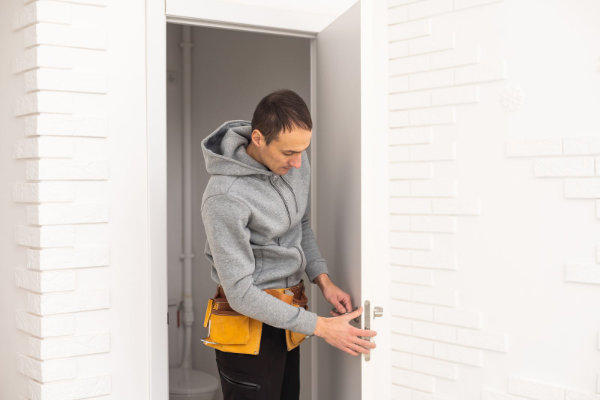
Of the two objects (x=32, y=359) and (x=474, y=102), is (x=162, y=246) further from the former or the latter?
(x=474, y=102)

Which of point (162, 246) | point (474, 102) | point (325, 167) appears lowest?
point (162, 246)

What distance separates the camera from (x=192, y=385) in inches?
120

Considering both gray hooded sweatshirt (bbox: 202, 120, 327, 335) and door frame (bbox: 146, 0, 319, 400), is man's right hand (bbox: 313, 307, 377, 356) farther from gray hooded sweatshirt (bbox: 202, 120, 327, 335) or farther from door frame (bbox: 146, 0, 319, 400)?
door frame (bbox: 146, 0, 319, 400)

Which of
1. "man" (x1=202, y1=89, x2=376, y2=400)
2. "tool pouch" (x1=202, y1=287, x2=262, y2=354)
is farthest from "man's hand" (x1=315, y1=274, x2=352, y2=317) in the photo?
"tool pouch" (x1=202, y1=287, x2=262, y2=354)

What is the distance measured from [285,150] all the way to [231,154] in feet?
0.58

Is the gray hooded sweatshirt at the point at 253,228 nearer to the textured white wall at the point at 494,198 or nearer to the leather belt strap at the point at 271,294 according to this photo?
the leather belt strap at the point at 271,294

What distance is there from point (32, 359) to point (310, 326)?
0.91m

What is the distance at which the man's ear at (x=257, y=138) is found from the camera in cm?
167

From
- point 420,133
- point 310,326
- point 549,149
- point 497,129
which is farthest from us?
point 420,133

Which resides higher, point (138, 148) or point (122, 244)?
point (138, 148)

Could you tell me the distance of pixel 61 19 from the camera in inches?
71.9

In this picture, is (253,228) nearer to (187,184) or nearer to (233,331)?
(233,331)

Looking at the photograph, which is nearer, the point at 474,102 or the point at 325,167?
the point at 474,102

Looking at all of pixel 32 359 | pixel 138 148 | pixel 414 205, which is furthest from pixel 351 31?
pixel 32 359
